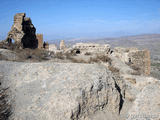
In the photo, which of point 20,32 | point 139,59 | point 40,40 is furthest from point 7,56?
point 139,59

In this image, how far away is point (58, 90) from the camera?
4254mm

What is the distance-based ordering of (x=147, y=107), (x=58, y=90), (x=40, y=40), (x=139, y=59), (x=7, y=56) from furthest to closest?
(x=40, y=40), (x=139, y=59), (x=7, y=56), (x=58, y=90), (x=147, y=107)

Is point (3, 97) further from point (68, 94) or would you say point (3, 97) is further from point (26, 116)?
point (68, 94)

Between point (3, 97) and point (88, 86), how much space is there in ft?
7.72

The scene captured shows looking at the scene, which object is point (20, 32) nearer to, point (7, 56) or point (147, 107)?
point (7, 56)

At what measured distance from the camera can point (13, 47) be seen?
11.2 meters

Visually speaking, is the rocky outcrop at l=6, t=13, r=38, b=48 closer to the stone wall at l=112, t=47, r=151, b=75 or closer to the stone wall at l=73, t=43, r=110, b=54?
the stone wall at l=73, t=43, r=110, b=54

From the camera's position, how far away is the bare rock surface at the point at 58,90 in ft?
12.4

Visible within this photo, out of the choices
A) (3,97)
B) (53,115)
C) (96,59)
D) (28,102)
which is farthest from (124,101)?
(96,59)

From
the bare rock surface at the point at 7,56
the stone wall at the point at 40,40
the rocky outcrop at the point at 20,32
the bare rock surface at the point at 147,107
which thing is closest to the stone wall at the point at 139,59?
the rocky outcrop at the point at 20,32

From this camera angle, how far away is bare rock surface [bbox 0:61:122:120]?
3773mm

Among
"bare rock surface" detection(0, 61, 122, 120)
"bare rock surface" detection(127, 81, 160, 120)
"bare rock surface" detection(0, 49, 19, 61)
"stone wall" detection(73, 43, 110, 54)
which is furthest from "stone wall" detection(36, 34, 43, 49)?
"bare rock surface" detection(127, 81, 160, 120)

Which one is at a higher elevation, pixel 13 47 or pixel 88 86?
pixel 13 47

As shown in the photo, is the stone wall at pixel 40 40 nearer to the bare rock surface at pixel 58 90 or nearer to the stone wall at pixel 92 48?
the stone wall at pixel 92 48
